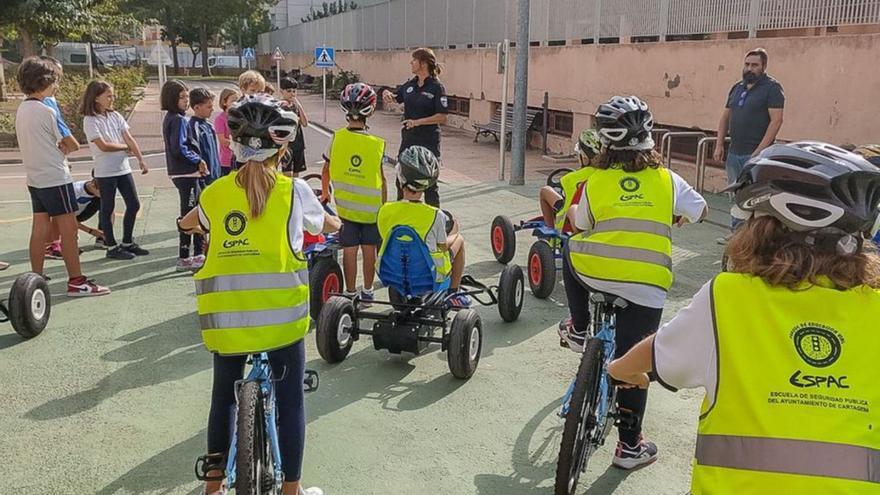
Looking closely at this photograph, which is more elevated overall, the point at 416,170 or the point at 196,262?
Result: the point at 416,170

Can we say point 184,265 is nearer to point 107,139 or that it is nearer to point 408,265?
point 107,139

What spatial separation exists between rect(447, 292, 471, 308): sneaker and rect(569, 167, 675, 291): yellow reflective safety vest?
5.55 feet

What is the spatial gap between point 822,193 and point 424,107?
264 inches

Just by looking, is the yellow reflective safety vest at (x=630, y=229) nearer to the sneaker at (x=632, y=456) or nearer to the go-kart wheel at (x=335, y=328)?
the sneaker at (x=632, y=456)

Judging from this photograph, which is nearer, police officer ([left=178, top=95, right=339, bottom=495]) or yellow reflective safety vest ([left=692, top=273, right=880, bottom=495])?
yellow reflective safety vest ([left=692, top=273, right=880, bottom=495])

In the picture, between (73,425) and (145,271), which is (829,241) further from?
(145,271)

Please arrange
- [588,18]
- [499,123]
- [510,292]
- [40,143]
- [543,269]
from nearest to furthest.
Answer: [510,292]
[40,143]
[543,269]
[588,18]
[499,123]

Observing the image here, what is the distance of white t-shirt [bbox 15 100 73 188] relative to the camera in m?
6.25

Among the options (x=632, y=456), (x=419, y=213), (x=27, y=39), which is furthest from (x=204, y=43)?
(x=632, y=456)

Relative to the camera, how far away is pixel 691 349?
6.61 feet

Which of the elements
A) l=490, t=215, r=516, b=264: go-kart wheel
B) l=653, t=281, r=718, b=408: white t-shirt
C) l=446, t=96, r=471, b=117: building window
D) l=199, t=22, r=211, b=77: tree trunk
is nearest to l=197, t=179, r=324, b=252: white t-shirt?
l=653, t=281, r=718, b=408: white t-shirt

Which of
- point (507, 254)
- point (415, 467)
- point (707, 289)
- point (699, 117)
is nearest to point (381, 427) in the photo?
point (415, 467)

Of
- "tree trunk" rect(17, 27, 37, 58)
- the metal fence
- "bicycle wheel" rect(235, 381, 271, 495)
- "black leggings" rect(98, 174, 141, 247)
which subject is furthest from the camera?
"tree trunk" rect(17, 27, 37, 58)

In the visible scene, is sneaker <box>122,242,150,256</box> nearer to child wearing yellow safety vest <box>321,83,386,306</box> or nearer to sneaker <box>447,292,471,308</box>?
child wearing yellow safety vest <box>321,83,386,306</box>
